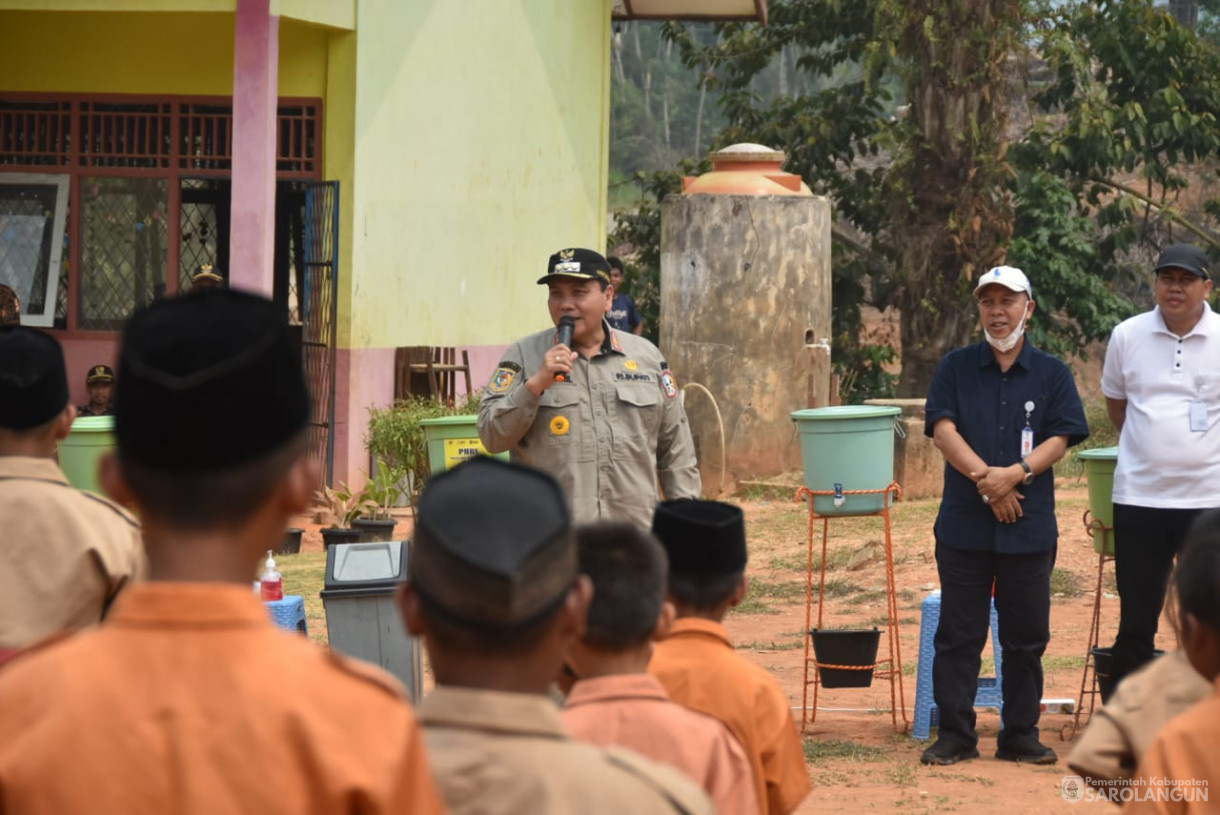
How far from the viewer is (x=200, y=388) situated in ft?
5.74

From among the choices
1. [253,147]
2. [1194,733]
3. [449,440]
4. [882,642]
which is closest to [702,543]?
[1194,733]

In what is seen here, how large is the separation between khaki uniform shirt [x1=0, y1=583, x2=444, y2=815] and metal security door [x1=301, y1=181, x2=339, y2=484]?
428 inches

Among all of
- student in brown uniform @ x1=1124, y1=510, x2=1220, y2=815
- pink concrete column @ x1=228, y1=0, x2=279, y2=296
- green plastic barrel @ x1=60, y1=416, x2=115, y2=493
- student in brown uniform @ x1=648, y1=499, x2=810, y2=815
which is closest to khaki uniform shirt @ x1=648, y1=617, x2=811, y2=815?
student in brown uniform @ x1=648, y1=499, x2=810, y2=815

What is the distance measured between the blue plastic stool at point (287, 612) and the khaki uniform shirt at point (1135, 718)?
4.08m

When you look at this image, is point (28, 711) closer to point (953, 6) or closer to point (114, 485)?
point (114, 485)

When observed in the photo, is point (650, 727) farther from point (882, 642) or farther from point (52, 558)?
point (882, 642)

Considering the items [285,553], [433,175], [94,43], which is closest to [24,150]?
[94,43]

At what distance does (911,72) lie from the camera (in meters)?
14.8

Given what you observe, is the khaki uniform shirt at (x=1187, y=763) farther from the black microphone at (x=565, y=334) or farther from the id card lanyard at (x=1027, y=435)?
the id card lanyard at (x=1027, y=435)

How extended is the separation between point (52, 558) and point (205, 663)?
1423mm

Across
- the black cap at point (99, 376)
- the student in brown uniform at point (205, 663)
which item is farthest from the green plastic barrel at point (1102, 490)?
the black cap at point (99, 376)

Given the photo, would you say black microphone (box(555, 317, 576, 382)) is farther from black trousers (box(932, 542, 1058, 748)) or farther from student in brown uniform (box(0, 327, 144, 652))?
student in brown uniform (box(0, 327, 144, 652))

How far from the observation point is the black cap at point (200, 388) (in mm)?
1753

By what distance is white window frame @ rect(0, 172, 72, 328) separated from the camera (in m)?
12.7
